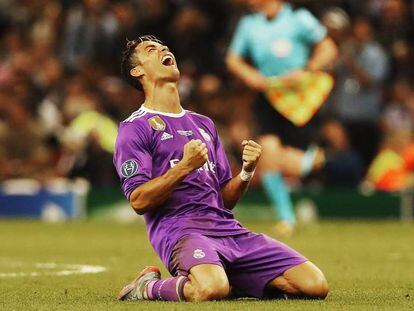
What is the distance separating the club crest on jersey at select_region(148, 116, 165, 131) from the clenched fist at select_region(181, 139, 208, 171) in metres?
0.49

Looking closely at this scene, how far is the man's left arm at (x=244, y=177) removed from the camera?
6914mm

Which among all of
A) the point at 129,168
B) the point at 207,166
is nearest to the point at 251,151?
the point at 207,166

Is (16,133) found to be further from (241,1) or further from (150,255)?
(150,255)

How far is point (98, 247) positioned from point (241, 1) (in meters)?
7.01

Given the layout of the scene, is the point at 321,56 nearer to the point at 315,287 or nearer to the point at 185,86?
the point at 185,86

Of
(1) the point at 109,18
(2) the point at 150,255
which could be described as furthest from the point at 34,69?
(2) the point at 150,255

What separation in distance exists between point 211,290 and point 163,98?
1.31 metres

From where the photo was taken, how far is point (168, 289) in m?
6.71

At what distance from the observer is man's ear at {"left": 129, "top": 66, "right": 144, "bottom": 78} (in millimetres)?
7297

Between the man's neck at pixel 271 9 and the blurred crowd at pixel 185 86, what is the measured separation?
2480 mm

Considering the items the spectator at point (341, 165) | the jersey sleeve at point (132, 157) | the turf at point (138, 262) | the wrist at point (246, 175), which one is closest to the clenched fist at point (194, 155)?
the jersey sleeve at point (132, 157)

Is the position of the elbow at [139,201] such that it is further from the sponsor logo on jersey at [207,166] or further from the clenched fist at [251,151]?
the clenched fist at [251,151]

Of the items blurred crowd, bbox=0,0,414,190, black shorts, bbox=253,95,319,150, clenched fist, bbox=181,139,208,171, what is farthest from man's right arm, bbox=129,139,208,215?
blurred crowd, bbox=0,0,414,190

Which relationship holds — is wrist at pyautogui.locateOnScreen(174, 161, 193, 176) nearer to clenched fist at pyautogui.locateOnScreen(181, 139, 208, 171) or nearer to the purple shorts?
clenched fist at pyautogui.locateOnScreen(181, 139, 208, 171)
